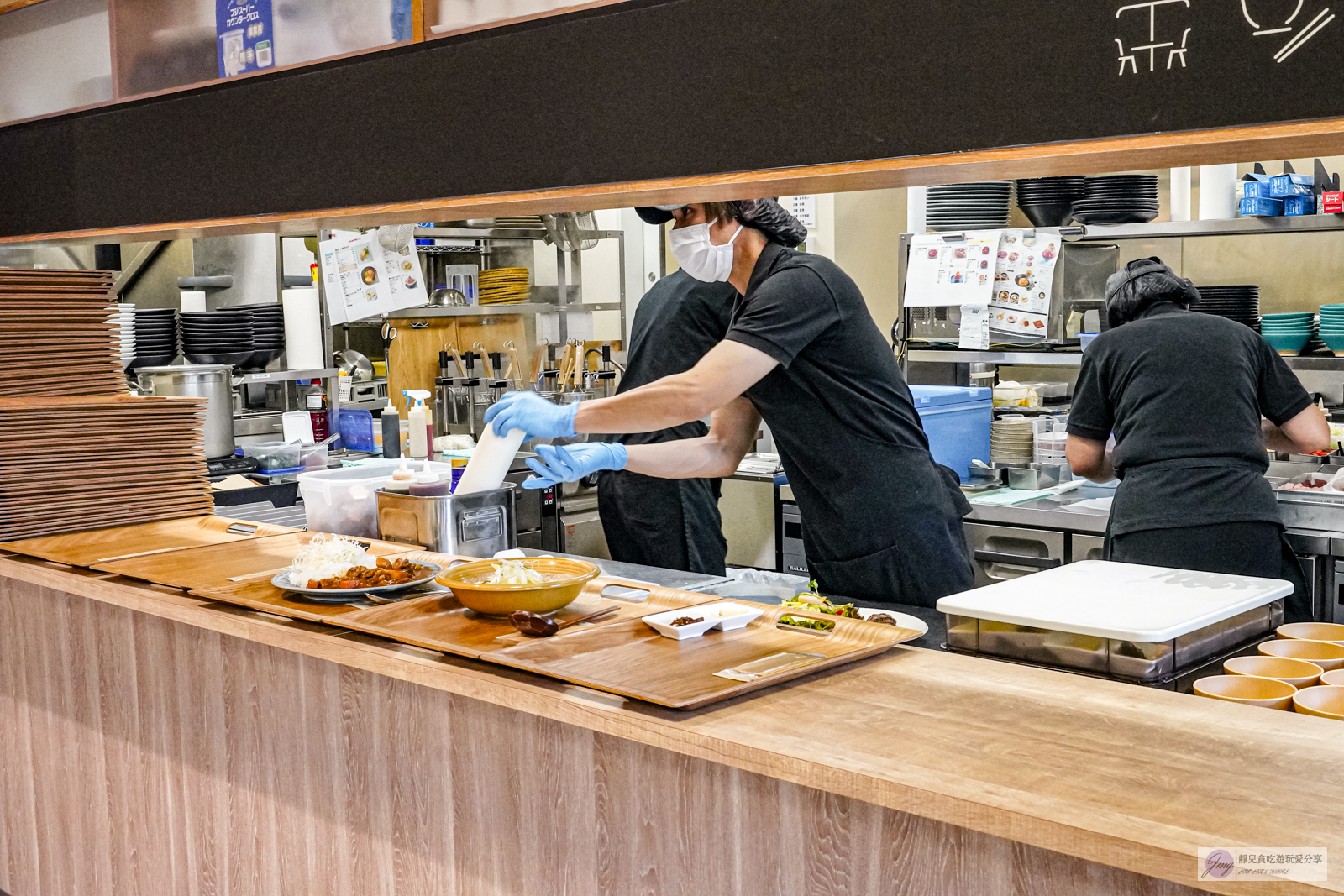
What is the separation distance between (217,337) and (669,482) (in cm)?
234

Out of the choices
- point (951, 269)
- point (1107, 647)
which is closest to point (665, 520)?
point (951, 269)

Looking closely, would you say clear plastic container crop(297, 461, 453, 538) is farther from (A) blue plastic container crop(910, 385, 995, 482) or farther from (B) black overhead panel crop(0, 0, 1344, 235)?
(A) blue plastic container crop(910, 385, 995, 482)

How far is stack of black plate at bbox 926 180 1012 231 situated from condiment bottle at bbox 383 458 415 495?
326 centimetres

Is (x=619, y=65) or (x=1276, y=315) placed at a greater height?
(x=619, y=65)

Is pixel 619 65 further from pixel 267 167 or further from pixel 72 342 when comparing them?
pixel 72 342

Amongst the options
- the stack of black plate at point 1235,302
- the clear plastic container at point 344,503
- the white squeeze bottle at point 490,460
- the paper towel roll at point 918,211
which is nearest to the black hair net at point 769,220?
the white squeeze bottle at point 490,460

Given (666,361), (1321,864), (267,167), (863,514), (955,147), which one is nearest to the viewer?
(1321,864)

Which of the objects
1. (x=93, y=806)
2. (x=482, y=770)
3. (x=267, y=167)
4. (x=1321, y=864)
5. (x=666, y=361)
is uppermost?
(x=267, y=167)

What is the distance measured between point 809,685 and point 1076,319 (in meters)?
3.86

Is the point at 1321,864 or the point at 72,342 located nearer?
the point at 1321,864

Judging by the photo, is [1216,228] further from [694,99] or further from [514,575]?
[694,99]

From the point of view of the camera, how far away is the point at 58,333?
3203mm

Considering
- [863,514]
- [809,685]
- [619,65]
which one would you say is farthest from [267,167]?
[863,514]

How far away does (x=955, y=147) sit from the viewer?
1321mm
